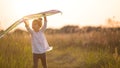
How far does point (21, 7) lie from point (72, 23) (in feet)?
1.40

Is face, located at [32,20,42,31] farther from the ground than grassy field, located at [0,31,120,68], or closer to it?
farther from the ground

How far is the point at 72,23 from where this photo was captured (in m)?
2.57

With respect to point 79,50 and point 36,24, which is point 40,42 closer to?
point 36,24

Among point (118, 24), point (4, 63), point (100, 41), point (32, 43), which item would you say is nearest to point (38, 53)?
point (32, 43)

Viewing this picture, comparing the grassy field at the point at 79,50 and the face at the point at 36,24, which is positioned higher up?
the face at the point at 36,24

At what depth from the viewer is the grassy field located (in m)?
2.53

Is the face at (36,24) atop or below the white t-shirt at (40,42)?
atop

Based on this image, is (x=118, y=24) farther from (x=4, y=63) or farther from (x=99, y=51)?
(x=4, y=63)

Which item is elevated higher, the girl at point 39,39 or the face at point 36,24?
the face at point 36,24

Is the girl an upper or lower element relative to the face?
lower

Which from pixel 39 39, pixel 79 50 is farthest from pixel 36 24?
pixel 79 50

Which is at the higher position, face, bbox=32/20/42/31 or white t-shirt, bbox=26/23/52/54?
face, bbox=32/20/42/31

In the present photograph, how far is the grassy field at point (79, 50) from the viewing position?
253 centimetres

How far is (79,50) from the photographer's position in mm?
2557
